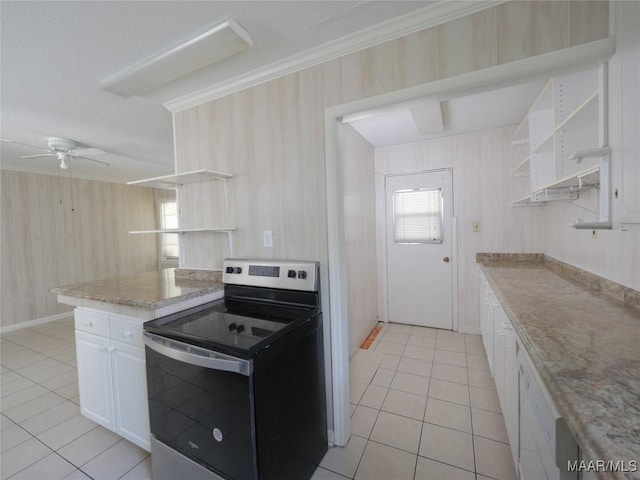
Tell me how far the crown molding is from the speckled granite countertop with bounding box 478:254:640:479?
56.2 inches

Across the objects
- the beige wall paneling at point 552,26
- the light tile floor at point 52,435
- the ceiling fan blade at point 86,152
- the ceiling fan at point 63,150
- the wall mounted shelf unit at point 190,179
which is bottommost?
the light tile floor at point 52,435

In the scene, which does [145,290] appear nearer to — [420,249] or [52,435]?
[52,435]

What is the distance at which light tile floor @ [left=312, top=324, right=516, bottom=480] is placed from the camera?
4.96 ft

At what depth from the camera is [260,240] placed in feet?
6.26

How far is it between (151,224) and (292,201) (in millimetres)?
5394

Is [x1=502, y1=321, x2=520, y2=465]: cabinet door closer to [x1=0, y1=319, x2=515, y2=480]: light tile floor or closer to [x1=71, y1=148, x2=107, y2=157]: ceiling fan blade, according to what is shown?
[x1=0, y1=319, x2=515, y2=480]: light tile floor

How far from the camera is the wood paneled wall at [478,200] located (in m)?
2.95

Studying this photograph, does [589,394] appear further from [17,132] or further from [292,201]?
[17,132]

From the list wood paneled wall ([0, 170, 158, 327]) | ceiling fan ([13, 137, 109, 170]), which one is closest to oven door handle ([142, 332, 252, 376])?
ceiling fan ([13, 137, 109, 170])

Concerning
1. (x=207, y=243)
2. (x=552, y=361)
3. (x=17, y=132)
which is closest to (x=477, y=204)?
(x=552, y=361)

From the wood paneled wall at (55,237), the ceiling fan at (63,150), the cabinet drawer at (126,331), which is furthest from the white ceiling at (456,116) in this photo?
the wood paneled wall at (55,237)

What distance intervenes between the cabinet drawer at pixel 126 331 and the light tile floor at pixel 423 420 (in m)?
1.26

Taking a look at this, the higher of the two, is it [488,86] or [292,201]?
[488,86]

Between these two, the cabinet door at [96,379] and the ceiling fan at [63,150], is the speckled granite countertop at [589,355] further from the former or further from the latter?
the ceiling fan at [63,150]
